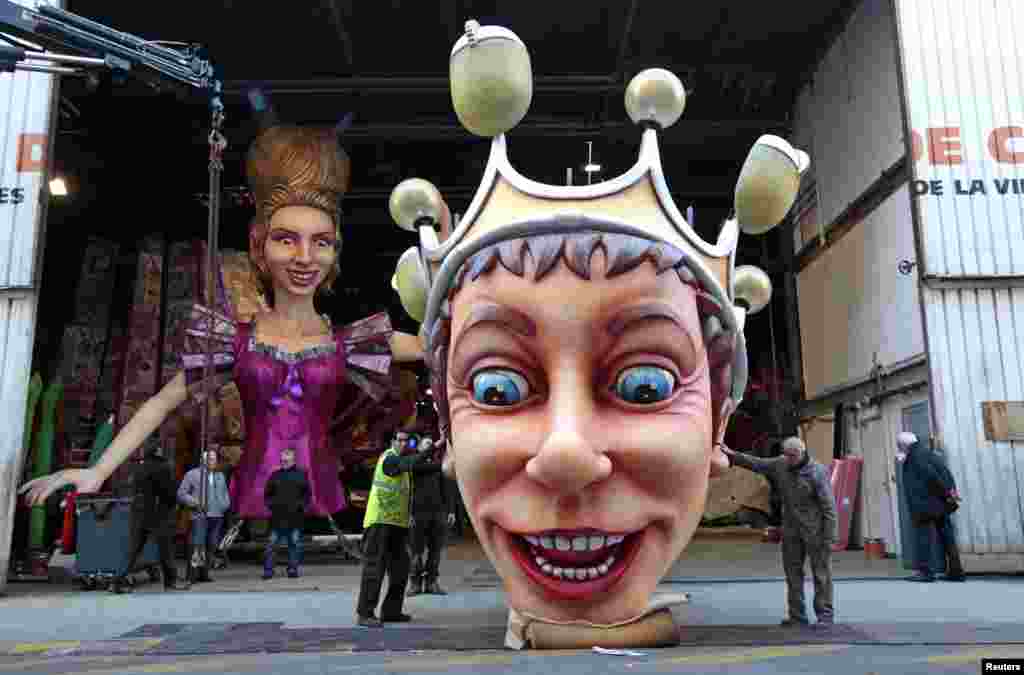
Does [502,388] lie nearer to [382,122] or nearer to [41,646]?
[41,646]

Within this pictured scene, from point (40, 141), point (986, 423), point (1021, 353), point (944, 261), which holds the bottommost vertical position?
point (986, 423)

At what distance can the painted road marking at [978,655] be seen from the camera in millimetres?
3981

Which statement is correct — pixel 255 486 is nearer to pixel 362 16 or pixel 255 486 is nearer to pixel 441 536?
pixel 441 536

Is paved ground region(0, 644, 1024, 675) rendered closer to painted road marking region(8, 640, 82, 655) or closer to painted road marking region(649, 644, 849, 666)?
painted road marking region(649, 644, 849, 666)

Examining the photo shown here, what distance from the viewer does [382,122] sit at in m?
15.0

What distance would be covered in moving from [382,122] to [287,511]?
26.6 ft

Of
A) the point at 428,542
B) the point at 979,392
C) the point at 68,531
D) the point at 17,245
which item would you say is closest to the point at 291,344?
the point at 17,245

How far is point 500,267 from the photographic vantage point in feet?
14.3

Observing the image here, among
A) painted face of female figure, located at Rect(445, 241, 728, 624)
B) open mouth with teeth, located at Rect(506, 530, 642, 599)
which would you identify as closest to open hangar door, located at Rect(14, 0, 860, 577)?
painted face of female figure, located at Rect(445, 241, 728, 624)

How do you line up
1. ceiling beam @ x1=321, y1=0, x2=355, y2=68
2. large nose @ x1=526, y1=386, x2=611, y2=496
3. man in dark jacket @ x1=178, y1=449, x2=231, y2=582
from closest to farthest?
large nose @ x1=526, y1=386, x2=611, y2=496, man in dark jacket @ x1=178, y1=449, x2=231, y2=582, ceiling beam @ x1=321, y1=0, x2=355, y2=68

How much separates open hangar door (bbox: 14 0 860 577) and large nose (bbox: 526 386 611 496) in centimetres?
814

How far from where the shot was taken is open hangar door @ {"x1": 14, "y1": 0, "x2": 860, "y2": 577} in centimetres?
1212

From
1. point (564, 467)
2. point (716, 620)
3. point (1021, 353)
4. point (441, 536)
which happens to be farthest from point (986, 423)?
point (564, 467)

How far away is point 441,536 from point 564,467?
12.7 feet
